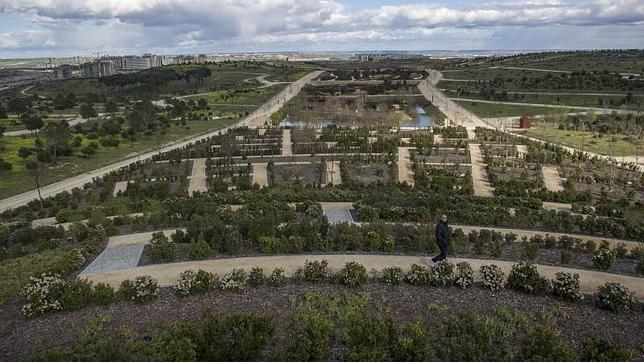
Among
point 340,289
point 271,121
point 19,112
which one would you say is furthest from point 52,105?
point 340,289

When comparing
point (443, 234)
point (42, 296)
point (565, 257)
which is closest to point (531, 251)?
point (565, 257)

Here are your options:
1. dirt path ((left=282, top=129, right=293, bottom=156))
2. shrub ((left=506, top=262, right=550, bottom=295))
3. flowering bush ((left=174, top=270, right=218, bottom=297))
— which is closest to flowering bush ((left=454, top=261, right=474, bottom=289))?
shrub ((left=506, top=262, right=550, bottom=295))

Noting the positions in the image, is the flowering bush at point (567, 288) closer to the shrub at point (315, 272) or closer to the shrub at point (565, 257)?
the shrub at point (565, 257)

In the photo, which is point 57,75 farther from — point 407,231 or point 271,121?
point 407,231

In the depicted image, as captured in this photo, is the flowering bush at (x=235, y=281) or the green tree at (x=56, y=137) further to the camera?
the green tree at (x=56, y=137)

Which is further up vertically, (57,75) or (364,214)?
(57,75)

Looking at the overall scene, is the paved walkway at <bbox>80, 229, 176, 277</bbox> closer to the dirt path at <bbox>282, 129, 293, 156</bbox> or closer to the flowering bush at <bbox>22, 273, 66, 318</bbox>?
the flowering bush at <bbox>22, 273, 66, 318</bbox>

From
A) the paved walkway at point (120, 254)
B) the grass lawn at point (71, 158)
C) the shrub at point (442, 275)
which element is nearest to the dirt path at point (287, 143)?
the grass lawn at point (71, 158)
